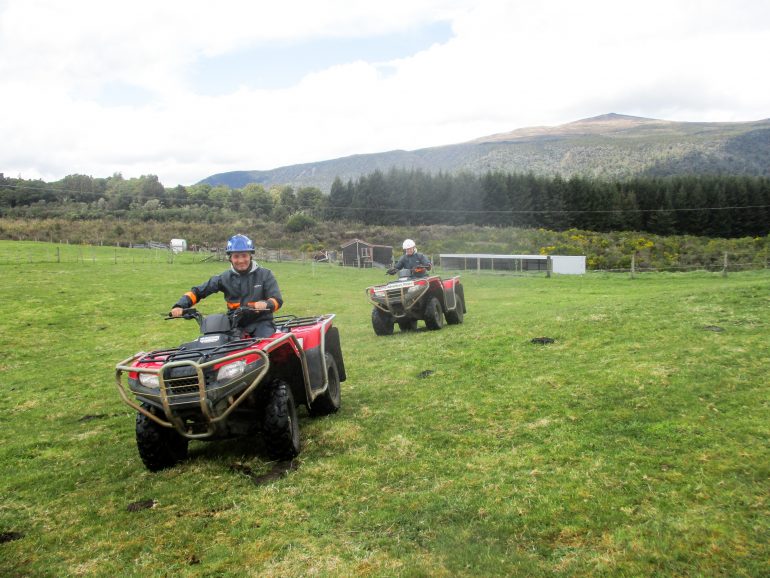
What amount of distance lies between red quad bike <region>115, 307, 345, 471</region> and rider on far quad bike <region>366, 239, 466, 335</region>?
7407 millimetres

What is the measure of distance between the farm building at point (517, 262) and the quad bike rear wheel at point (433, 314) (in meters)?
37.1

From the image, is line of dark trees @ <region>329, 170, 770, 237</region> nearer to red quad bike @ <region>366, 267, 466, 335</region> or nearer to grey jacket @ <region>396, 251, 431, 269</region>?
red quad bike @ <region>366, 267, 466, 335</region>

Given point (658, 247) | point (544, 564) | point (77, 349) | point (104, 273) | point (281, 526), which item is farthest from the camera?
point (658, 247)

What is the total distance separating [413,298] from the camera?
46.6 ft

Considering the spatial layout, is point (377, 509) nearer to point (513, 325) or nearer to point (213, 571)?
point (213, 571)

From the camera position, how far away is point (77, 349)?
51.6ft

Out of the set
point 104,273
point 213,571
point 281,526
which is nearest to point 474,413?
point 281,526

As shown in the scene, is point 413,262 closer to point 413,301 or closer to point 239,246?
point 413,301

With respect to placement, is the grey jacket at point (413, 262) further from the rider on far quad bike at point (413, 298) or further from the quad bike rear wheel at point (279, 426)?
the quad bike rear wheel at point (279, 426)

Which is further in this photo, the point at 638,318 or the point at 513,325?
the point at 513,325

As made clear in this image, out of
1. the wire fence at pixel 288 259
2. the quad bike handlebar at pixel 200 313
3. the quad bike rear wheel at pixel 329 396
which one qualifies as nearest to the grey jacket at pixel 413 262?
the quad bike rear wheel at pixel 329 396

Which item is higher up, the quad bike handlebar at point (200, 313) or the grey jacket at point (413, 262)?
the quad bike handlebar at point (200, 313)

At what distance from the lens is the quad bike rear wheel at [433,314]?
47.9 feet

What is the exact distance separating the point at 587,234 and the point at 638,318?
70608 millimetres
